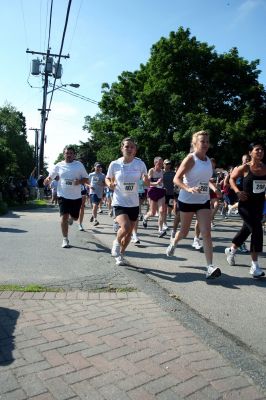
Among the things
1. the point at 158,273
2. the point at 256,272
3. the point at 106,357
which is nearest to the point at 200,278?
the point at 158,273

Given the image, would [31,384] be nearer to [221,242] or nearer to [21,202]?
[221,242]

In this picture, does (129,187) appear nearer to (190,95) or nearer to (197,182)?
(197,182)

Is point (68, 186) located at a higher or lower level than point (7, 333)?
higher

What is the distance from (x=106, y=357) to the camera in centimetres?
338

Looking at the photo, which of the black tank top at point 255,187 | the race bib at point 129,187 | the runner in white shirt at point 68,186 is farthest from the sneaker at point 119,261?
the black tank top at point 255,187

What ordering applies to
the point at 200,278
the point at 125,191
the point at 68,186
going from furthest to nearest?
the point at 68,186, the point at 125,191, the point at 200,278

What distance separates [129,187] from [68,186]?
1.84 m

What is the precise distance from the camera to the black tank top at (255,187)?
6.23m

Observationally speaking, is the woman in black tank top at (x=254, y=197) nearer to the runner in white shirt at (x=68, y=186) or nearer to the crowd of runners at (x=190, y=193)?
the crowd of runners at (x=190, y=193)

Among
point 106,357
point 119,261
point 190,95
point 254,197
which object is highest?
point 190,95

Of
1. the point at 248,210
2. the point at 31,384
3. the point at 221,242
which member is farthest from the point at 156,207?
the point at 31,384

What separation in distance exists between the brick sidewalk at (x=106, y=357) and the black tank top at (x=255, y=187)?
244 centimetres

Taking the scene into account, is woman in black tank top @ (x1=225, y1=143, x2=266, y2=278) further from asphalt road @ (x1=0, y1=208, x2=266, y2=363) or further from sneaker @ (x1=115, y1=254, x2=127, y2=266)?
sneaker @ (x1=115, y1=254, x2=127, y2=266)

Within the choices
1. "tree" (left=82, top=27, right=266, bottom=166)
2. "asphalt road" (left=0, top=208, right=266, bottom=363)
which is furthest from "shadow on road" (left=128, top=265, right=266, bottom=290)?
"tree" (left=82, top=27, right=266, bottom=166)
